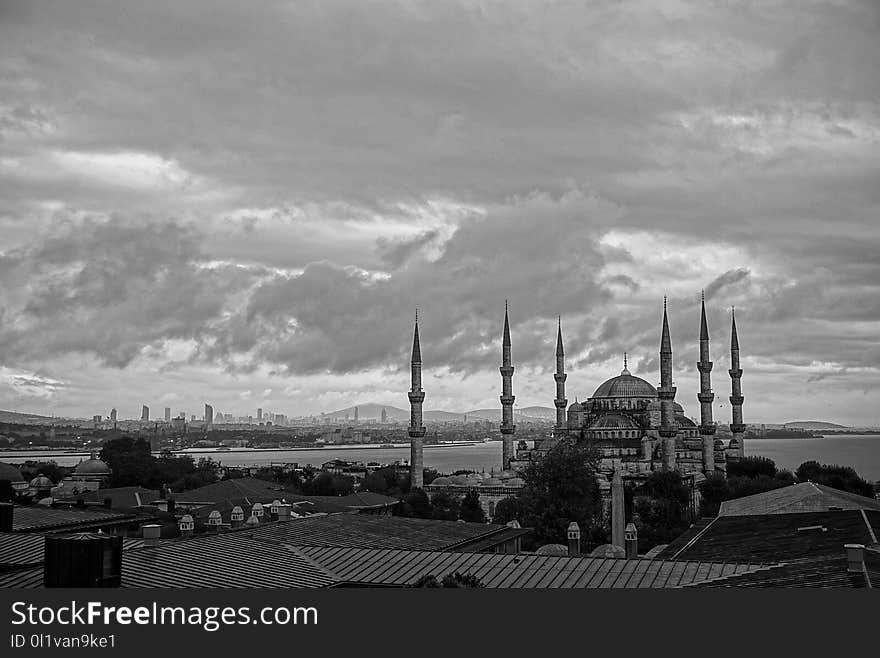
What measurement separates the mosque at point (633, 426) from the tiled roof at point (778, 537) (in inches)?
1063

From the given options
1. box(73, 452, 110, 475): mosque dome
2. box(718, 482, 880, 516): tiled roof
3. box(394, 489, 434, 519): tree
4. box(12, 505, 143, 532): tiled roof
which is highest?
box(12, 505, 143, 532): tiled roof

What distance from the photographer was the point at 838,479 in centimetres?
5909

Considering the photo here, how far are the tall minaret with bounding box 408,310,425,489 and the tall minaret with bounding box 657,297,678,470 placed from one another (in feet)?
58.4

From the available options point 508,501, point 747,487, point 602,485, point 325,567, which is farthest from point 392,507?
point 325,567

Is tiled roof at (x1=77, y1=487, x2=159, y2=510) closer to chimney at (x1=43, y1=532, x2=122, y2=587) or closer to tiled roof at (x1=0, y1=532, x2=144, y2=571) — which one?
tiled roof at (x1=0, y1=532, x2=144, y2=571)

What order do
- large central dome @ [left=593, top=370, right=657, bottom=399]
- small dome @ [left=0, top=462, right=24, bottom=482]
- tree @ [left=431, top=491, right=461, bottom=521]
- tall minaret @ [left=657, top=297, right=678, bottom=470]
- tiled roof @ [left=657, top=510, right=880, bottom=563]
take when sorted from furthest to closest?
large central dome @ [left=593, top=370, right=657, bottom=399] → tall minaret @ [left=657, top=297, right=678, bottom=470] → tree @ [left=431, top=491, right=461, bottom=521] → small dome @ [left=0, top=462, right=24, bottom=482] → tiled roof @ [left=657, top=510, right=880, bottom=563]

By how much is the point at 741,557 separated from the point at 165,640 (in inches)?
744

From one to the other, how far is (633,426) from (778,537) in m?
48.5

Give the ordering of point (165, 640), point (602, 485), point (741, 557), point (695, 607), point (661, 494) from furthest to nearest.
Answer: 1. point (602, 485)
2. point (661, 494)
3. point (741, 557)
4. point (695, 607)
5. point (165, 640)

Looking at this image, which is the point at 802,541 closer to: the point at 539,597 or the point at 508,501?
the point at 539,597

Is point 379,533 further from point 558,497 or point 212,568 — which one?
point 558,497

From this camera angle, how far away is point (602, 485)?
63500 millimetres

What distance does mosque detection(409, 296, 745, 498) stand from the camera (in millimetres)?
69312

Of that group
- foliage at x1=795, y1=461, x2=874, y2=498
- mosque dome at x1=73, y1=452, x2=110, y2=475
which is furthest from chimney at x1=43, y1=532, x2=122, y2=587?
mosque dome at x1=73, y1=452, x2=110, y2=475
